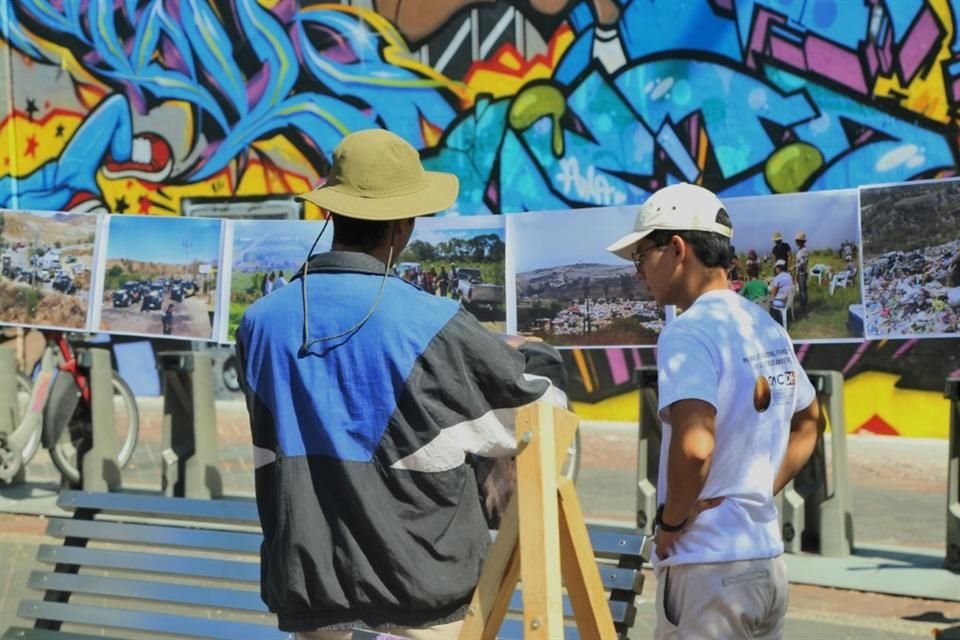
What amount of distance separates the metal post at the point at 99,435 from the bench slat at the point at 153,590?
4.72m

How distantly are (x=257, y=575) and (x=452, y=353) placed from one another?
6.87ft

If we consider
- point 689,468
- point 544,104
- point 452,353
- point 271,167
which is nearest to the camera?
point 452,353

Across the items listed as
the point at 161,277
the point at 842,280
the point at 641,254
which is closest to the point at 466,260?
the point at 842,280

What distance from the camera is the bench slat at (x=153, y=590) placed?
4453 mm

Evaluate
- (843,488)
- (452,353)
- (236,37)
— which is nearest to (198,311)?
(843,488)

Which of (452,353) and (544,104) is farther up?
(544,104)

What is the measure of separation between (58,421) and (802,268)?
17.3ft

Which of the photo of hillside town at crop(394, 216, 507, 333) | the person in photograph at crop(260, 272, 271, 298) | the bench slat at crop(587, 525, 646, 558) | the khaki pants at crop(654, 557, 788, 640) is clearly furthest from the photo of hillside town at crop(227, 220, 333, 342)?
the khaki pants at crop(654, 557, 788, 640)

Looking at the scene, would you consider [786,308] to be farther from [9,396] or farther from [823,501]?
[9,396]

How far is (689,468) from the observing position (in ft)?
9.69

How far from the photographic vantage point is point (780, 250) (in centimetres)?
739

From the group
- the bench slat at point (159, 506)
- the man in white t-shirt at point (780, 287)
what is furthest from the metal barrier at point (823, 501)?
the bench slat at point (159, 506)

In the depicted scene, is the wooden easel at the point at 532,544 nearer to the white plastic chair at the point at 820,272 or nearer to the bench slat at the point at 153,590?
the bench slat at the point at 153,590

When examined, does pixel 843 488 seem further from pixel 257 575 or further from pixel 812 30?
pixel 812 30
